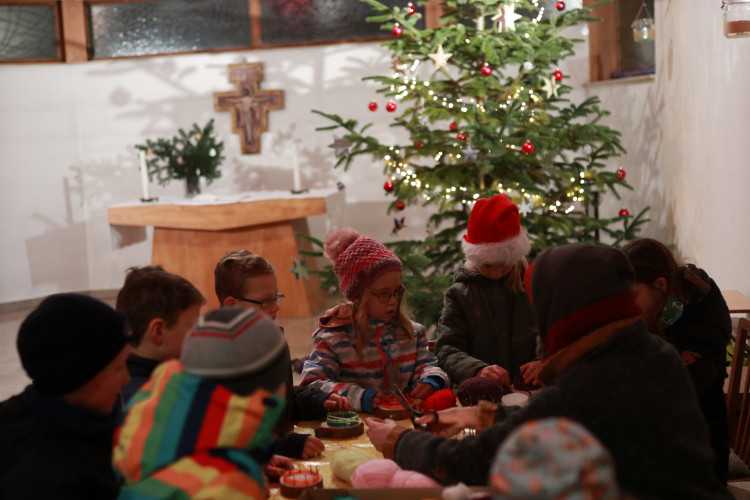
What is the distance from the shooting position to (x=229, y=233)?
7.29 meters

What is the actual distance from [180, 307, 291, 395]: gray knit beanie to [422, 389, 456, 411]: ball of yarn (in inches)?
42.4

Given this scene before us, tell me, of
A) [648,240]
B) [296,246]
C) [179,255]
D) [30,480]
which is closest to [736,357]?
[648,240]

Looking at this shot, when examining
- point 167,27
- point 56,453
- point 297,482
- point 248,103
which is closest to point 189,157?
point 248,103

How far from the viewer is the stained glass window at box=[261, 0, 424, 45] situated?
8.21 metres

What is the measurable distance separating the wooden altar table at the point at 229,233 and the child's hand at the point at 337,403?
481 centimetres

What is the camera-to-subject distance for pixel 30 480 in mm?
1416

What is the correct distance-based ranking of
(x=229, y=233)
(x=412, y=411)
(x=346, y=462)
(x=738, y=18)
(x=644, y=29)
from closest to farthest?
1. (x=346, y=462)
2. (x=412, y=411)
3. (x=738, y=18)
4. (x=644, y=29)
5. (x=229, y=233)

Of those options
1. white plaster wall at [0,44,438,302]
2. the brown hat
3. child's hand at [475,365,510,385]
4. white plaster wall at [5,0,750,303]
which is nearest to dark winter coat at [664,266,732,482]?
child's hand at [475,365,510,385]

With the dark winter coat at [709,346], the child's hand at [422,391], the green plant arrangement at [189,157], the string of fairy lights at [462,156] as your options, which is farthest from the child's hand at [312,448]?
the green plant arrangement at [189,157]

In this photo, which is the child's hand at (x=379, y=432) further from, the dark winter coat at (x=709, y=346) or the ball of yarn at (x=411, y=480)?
the dark winter coat at (x=709, y=346)

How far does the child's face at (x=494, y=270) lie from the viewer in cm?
294

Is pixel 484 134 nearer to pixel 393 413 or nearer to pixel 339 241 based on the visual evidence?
pixel 339 241

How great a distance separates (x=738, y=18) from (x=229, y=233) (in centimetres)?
493

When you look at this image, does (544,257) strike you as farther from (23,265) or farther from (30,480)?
(23,265)
